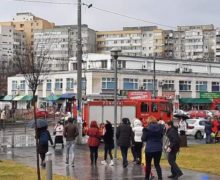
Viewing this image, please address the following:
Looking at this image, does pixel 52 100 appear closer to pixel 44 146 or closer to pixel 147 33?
pixel 44 146

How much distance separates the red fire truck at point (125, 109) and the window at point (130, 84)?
40943mm

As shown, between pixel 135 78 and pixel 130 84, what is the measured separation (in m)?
1.32

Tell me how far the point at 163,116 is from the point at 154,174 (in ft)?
83.0

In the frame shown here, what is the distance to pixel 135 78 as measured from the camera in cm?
8762

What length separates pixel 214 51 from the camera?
538ft

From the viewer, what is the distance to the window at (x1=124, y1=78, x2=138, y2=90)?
283 ft

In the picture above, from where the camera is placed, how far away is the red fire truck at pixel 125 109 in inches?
1469

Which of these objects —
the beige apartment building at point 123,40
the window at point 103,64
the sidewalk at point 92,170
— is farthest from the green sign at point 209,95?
the sidewalk at point 92,170

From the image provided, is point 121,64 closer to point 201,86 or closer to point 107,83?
point 107,83

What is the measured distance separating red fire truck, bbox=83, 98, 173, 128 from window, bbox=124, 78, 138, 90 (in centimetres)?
4094

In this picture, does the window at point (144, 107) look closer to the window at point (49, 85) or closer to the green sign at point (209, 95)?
the window at point (49, 85)

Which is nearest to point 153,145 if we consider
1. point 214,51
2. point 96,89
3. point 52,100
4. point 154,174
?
point 154,174

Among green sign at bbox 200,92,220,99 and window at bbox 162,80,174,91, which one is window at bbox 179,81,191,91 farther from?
green sign at bbox 200,92,220,99

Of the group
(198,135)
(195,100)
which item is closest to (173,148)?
(198,135)
